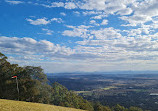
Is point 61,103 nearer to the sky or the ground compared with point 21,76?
nearer to the ground

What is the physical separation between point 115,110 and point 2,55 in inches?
3123

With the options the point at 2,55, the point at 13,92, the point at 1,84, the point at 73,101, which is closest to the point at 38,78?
the point at 13,92

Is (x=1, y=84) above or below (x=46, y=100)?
above

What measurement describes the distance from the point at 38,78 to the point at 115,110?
65055mm

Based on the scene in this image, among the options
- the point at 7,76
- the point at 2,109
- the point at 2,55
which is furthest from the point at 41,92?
the point at 2,109

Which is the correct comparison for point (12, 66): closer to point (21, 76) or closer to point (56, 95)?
point (21, 76)

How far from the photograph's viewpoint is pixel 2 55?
48062 millimetres

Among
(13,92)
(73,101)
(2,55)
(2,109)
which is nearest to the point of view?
(2,109)

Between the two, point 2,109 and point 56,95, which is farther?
point 56,95

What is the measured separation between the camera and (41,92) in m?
48.7

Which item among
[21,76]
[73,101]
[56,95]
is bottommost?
[73,101]

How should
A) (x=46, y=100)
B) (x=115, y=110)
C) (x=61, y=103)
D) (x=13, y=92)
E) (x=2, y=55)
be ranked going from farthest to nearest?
(x=115, y=110)
(x=61, y=103)
(x=46, y=100)
(x=2, y=55)
(x=13, y=92)

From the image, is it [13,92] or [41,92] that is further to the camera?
[41,92]

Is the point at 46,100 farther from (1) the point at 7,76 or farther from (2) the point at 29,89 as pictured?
(1) the point at 7,76
